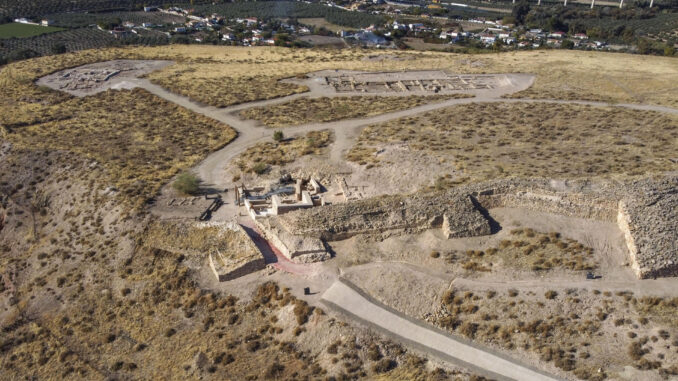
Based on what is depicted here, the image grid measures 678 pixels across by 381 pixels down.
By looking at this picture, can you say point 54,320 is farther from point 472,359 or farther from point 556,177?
point 556,177

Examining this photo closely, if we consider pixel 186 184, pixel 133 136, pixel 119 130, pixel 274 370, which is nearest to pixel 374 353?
pixel 274 370

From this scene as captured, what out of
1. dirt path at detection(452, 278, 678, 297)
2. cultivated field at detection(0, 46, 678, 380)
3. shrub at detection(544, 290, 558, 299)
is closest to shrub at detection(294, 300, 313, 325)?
cultivated field at detection(0, 46, 678, 380)

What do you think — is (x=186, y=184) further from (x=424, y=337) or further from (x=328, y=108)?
(x=328, y=108)

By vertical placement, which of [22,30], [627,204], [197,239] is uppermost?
[22,30]

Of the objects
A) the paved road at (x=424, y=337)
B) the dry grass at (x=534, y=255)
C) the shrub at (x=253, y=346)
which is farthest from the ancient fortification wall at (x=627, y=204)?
the shrub at (x=253, y=346)

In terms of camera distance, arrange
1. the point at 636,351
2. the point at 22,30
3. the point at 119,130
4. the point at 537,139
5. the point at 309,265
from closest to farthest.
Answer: the point at 636,351 → the point at 309,265 → the point at 537,139 → the point at 119,130 → the point at 22,30

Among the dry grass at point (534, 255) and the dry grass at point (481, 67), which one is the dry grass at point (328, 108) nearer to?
the dry grass at point (481, 67)
